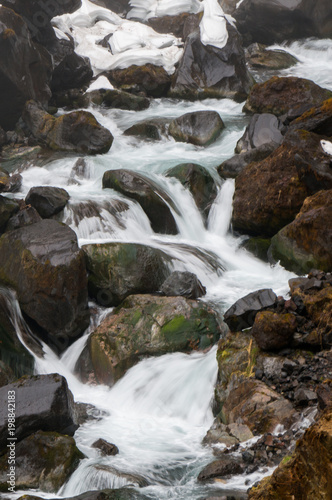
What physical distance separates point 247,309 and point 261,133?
6668mm

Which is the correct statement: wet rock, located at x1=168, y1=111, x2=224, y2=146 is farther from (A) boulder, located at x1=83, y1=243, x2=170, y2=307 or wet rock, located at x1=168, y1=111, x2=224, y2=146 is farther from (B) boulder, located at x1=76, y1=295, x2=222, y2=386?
(B) boulder, located at x1=76, y1=295, x2=222, y2=386

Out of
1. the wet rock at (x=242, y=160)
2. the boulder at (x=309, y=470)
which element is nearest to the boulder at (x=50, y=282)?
the wet rock at (x=242, y=160)

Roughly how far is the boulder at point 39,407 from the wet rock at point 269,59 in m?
18.1

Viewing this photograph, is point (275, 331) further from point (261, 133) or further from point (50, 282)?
point (261, 133)

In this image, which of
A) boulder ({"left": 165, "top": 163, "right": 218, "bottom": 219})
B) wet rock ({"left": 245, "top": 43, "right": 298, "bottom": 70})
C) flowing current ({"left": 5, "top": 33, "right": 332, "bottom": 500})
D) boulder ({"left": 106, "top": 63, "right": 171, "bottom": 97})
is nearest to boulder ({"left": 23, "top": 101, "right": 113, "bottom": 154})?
flowing current ({"left": 5, "top": 33, "right": 332, "bottom": 500})

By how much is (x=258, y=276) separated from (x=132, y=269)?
2.17 meters

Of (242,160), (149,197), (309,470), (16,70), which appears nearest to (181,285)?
(149,197)

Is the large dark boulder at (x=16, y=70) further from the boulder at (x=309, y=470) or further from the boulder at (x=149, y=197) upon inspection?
the boulder at (x=309, y=470)

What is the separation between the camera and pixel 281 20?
2283cm

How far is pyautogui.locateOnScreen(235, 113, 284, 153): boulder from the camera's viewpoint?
1191 centimetres

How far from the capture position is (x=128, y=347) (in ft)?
23.5

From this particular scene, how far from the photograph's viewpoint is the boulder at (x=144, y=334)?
7.13m

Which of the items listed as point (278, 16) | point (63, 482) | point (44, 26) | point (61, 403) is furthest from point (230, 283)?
point (278, 16)

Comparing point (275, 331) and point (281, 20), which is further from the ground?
point (281, 20)
